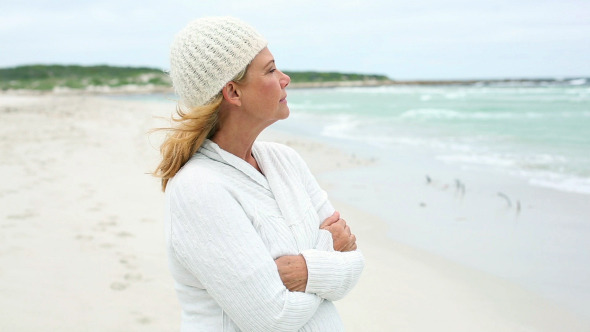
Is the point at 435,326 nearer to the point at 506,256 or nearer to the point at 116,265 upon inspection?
the point at 506,256

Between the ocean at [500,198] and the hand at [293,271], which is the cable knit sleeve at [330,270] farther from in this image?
the ocean at [500,198]

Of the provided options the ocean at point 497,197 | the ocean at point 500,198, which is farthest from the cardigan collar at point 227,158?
the ocean at point 500,198

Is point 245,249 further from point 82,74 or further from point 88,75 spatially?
point 82,74

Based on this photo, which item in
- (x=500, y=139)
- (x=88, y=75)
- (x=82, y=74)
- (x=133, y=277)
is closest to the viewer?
(x=133, y=277)

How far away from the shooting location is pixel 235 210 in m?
1.52

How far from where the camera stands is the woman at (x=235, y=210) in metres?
1.49

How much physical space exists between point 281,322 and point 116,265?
321 centimetres

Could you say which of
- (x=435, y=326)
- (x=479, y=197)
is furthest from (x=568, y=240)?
(x=435, y=326)

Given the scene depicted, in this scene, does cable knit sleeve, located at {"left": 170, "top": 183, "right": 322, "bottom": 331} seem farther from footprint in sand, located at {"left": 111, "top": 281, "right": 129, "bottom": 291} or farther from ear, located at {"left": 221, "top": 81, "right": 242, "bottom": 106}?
footprint in sand, located at {"left": 111, "top": 281, "right": 129, "bottom": 291}

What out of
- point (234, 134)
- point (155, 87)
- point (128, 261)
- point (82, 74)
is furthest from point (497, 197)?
point (82, 74)

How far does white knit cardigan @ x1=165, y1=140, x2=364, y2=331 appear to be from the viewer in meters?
1.49

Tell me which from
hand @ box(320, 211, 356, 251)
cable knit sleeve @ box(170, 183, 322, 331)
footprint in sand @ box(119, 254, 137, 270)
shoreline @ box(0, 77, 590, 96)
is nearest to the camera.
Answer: cable knit sleeve @ box(170, 183, 322, 331)

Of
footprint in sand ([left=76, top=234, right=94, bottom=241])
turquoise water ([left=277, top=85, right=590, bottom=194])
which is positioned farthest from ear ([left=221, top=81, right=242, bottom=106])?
turquoise water ([left=277, top=85, right=590, bottom=194])

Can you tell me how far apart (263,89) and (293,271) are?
560 mm
